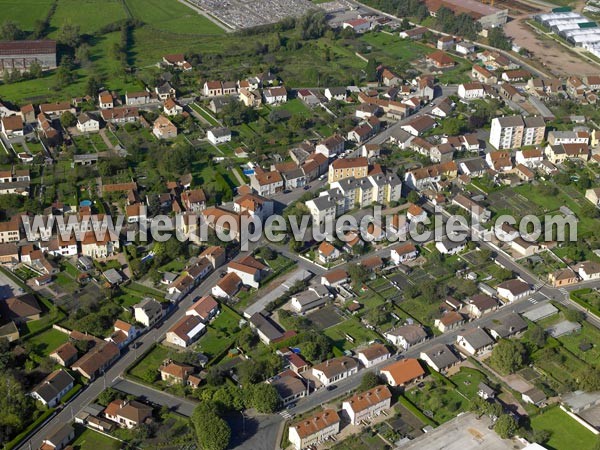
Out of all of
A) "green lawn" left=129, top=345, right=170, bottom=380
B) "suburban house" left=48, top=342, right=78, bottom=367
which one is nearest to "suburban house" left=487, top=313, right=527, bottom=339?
"green lawn" left=129, top=345, right=170, bottom=380

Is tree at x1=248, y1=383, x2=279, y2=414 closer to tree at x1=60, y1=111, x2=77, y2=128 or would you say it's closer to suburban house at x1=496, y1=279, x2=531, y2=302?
suburban house at x1=496, y1=279, x2=531, y2=302

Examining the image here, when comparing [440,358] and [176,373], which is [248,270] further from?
[440,358]

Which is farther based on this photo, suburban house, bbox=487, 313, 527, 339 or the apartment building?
the apartment building

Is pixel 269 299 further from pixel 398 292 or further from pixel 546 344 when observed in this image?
pixel 546 344

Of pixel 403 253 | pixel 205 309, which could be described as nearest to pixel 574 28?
pixel 403 253

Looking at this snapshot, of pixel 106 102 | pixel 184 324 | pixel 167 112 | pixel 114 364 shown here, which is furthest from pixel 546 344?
pixel 106 102

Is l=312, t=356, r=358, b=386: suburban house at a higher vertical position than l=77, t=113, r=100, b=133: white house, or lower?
higher
